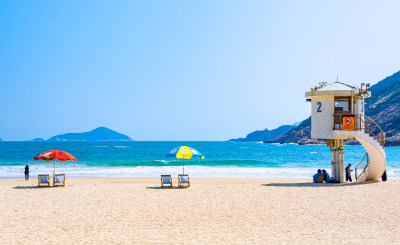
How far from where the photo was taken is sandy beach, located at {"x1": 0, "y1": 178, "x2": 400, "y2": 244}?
7617 millimetres

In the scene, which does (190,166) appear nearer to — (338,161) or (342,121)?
(338,161)

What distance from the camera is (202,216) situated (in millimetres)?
9875

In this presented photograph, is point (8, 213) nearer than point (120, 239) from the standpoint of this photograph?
No

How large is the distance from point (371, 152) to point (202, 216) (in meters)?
11.3

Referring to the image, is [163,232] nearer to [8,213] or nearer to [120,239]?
[120,239]

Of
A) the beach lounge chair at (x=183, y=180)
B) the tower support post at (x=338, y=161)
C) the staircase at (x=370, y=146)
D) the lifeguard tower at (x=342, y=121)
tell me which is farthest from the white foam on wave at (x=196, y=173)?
the beach lounge chair at (x=183, y=180)

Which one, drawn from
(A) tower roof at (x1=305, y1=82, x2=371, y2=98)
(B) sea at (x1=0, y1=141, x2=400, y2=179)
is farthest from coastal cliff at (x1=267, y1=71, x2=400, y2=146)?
(A) tower roof at (x1=305, y1=82, x2=371, y2=98)

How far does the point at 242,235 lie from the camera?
307 inches

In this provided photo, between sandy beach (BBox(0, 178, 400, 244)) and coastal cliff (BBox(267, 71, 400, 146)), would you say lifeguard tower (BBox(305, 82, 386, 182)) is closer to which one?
sandy beach (BBox(0, 178, 400, 244))

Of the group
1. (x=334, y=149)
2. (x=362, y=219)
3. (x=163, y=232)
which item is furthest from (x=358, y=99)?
(x=163, y=232)

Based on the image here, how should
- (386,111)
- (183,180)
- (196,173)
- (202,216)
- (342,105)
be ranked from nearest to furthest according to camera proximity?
(202,216) → (183,180) → (342,105) → (196,173) → (386,111)

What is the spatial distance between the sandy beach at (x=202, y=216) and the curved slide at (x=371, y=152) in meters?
2.74

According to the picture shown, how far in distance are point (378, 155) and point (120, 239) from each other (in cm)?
1429

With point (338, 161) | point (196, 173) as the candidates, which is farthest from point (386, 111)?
point (338, 161)
